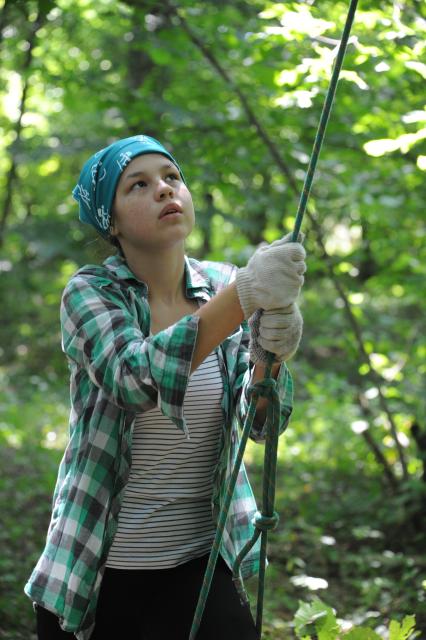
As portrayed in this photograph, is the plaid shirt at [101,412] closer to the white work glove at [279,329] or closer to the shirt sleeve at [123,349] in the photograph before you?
→ the shirt sleeve at [123,349]

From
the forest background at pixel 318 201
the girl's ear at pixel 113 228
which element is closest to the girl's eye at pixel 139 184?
the girl's ear at pixel 113 228

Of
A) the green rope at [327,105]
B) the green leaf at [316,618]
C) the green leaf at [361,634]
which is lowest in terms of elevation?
the green leaf at [316,618]

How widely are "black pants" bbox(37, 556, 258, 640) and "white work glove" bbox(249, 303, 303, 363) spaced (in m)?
0.59

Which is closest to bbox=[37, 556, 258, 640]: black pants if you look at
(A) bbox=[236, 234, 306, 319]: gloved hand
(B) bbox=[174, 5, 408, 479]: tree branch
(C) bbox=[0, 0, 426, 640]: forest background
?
(A) bbox=[236, 234, 306, 319]: gloved hand

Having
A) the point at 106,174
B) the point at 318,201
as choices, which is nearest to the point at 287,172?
the point at 318,201

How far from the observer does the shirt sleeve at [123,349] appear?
5.12 feet

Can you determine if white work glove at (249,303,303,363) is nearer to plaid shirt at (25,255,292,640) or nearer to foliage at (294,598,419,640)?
plaid shirt at (25,255,292,640)

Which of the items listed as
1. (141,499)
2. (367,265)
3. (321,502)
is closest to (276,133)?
(367,265)

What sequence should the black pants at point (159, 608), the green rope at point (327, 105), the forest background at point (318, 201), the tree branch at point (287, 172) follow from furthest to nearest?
the tree branch at point (287, 172) → the forest background at point (318, 201) → the black pants at point (159, 608) → the green rope at point (327, 105)

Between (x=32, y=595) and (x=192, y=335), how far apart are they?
2.52 ft

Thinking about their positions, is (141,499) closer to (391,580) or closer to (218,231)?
(391,580)

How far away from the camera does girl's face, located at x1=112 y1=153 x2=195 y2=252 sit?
6.08 feet

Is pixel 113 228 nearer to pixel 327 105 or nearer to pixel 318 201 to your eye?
pixel 327 105

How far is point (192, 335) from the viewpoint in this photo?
5.12ft
